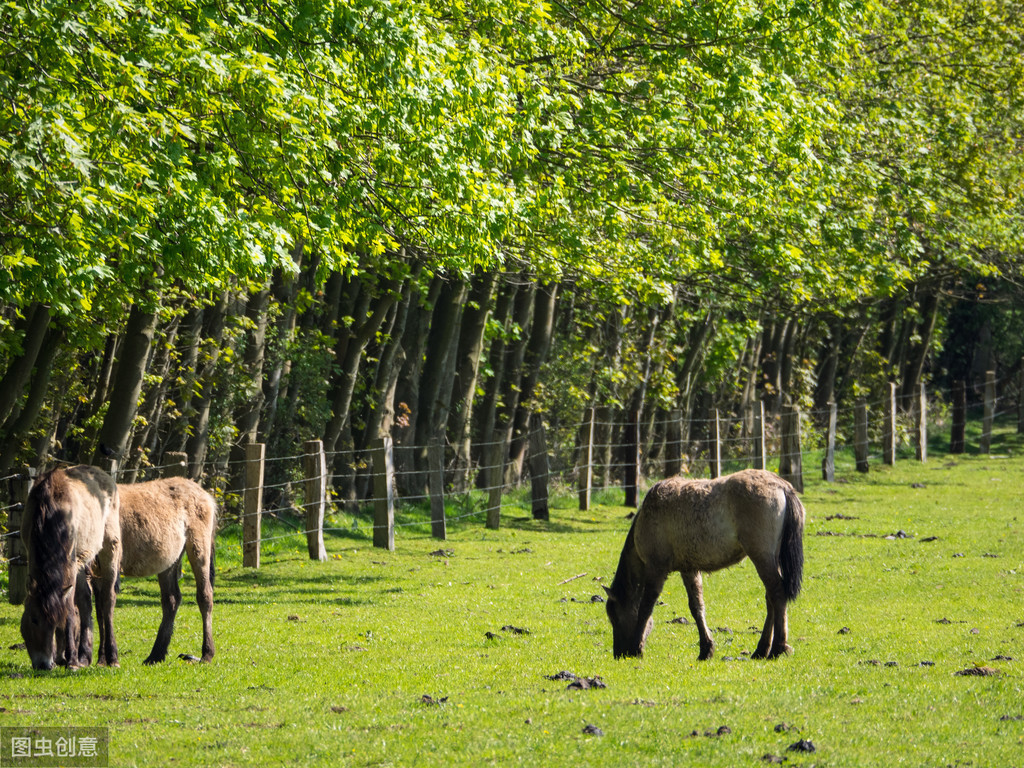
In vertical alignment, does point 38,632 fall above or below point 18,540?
below

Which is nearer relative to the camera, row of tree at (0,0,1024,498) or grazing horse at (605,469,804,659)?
row of tree at (0,0,1024,498)

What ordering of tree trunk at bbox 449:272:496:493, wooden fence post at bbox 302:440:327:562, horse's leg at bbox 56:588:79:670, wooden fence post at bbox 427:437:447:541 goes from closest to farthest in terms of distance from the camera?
horse's leg at bbox 56:588:79:670 → wooden fence post at bbox 302:440:327:562 → wooden fence post at bbox 427:437:447:541 → tree trunk at bbox 449:272:496:493

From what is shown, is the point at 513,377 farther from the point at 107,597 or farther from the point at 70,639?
the point at 70,639

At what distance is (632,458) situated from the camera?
23.9 meters

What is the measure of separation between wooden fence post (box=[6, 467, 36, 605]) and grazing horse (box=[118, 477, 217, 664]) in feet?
8.54

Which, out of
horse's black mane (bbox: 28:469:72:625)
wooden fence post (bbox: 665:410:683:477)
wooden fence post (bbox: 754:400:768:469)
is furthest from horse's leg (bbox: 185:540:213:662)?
wooden fence post (bbox: 754:400:768:469)

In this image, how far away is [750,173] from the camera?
17.5 m

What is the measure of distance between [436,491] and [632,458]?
19.0 feet

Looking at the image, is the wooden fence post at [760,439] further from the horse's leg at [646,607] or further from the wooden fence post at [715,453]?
the horse's leg at [646,607]

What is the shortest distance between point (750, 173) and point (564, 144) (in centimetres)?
326

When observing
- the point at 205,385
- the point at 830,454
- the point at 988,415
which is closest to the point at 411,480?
the point at 205,385

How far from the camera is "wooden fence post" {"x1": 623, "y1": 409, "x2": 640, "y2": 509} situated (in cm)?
2378

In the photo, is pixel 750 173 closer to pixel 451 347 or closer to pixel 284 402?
pixel 451 347

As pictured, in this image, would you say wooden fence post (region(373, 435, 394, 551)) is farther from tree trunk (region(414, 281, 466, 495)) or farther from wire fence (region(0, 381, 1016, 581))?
tree trunk (region(414, 281, 466, 495))
